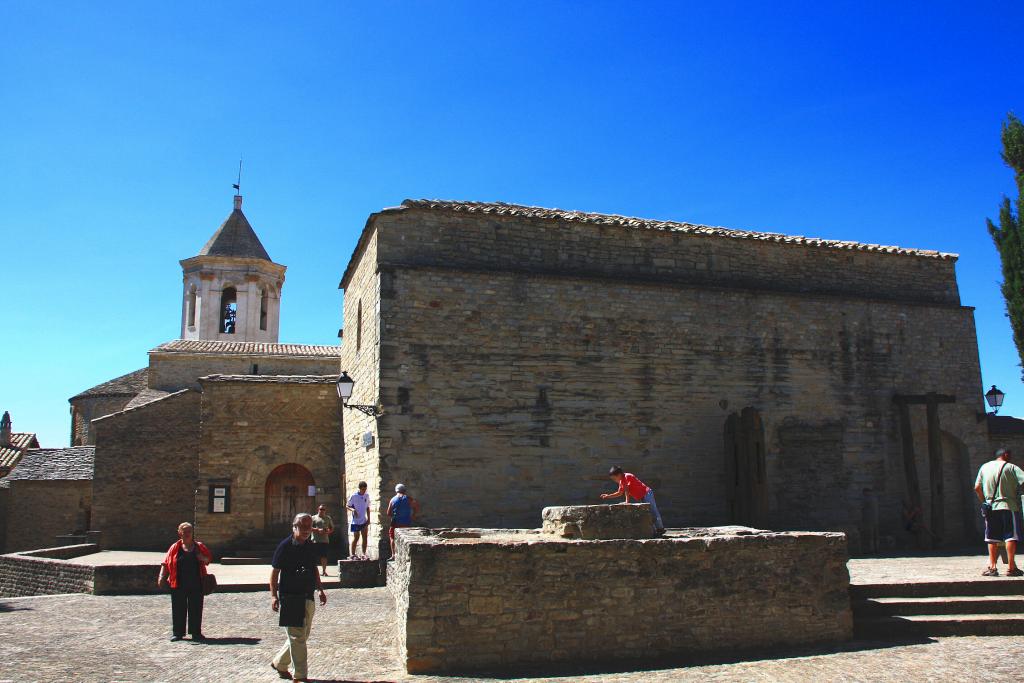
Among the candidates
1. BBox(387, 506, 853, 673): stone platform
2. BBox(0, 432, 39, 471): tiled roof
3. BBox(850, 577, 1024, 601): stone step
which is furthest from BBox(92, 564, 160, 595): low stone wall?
BBox(0, 432, 39, 471): tiled roof

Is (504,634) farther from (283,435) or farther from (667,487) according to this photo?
(283,435)

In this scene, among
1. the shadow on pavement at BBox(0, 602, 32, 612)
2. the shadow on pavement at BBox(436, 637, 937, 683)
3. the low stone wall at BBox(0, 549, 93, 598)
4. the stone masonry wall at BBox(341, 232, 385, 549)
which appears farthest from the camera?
the stone masonry wall at BBox(341, 232, 385, 549)

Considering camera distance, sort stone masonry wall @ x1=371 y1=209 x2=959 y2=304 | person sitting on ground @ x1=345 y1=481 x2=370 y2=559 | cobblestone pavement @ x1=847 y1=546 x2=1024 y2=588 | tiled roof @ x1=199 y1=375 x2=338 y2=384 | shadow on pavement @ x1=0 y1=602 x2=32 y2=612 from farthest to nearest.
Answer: tiled roof @ x1=199 y1=375 x2=338 y2=384
stone masonry wall @ x1=371 y1=209 x2=959 y2=304
person sitting on ground @ x1=345 y1=481 x2=370 y2=559
shadow on pavement @ x1=0 y1=602 x2=32 y2=612
cobblestone pavement @ x1=847 y1=546 x2=1024 y2=588

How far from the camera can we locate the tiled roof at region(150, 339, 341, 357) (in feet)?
83.8

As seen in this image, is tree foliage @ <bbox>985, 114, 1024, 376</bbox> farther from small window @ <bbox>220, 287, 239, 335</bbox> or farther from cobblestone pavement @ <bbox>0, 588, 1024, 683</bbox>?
small window @ <bbox>220, 287, 239, 335</bbox>

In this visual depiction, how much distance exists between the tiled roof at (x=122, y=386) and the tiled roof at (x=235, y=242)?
19.5 ft

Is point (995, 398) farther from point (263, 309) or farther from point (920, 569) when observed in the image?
point (263, 309)

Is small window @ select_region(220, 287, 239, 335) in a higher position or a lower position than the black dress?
higher

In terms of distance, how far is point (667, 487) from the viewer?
50.0 feet

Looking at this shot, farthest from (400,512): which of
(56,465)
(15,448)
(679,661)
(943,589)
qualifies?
(15,448)

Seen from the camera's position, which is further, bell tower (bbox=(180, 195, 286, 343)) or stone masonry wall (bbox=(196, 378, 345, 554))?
bell tower (bbox=(180, 195, 286, 343))

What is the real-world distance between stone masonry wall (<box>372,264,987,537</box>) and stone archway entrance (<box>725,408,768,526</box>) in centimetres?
36

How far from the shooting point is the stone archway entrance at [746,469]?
1482 cm

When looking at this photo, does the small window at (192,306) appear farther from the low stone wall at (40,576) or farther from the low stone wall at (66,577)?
the low stone wall at (40,576)
